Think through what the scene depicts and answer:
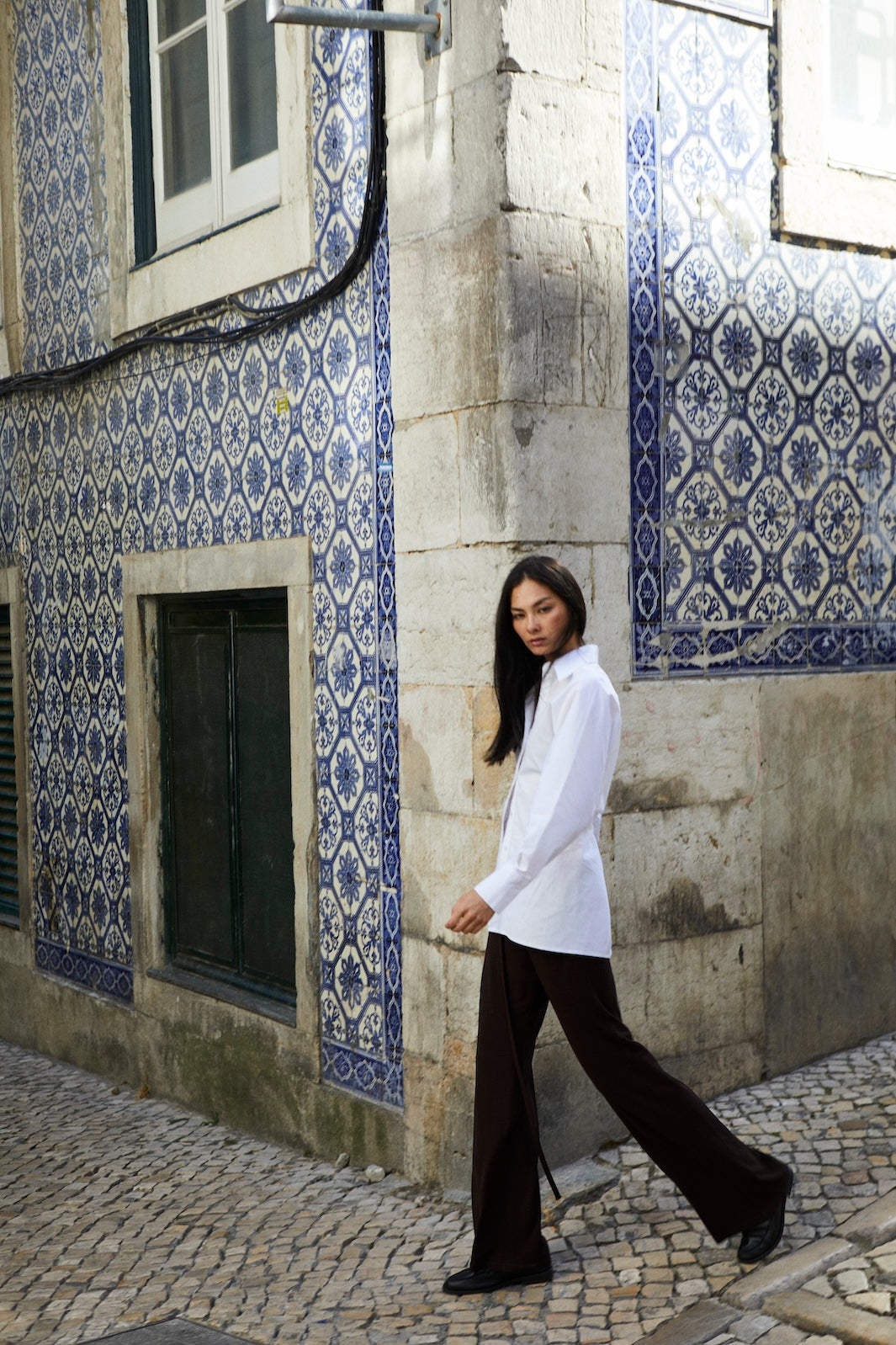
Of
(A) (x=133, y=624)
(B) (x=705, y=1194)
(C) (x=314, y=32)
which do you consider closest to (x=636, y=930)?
(B) (x=705, y=1194)

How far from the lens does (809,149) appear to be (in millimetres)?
4961

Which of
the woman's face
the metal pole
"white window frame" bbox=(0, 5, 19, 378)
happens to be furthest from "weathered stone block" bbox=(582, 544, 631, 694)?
"white window frame" bbox=(0, 5, 19, 378)

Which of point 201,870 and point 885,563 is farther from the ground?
point 885,563

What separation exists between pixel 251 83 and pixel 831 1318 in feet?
15.0

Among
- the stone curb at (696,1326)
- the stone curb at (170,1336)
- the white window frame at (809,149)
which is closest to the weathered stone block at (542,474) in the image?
the white window frame at (809,149)

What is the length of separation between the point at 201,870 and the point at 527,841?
292cm

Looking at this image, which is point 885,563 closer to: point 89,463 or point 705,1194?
point 705,1194

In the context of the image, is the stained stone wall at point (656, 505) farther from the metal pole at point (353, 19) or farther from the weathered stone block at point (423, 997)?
the metal pole at point (353, 19)

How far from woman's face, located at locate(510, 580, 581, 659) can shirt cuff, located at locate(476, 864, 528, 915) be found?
20.9 inches

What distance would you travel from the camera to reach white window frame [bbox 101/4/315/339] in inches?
202

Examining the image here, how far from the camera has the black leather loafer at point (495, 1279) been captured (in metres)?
3.72

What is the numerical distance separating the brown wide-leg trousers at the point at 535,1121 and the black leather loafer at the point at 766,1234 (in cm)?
2

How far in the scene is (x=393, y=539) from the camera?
4.73 meters

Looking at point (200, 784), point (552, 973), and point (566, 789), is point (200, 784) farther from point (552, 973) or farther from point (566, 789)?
point (566, 789)
